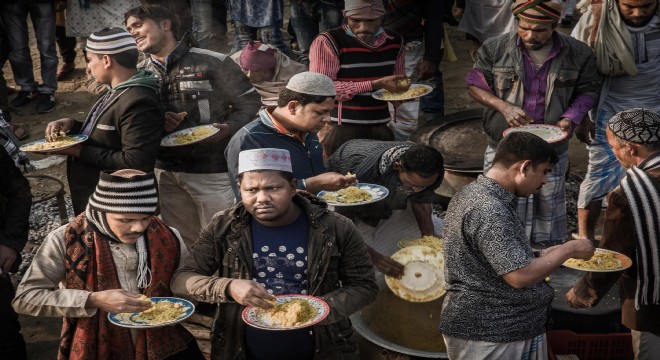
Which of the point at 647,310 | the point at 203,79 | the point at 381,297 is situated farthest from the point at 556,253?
the point at 203,79

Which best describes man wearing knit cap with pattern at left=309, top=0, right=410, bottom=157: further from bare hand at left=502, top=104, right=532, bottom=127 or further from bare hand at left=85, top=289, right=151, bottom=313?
bare hand at left=85, top=289, right=151, bottom=313

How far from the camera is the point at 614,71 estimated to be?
6629 mm

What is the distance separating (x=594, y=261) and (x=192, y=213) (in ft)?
10.9

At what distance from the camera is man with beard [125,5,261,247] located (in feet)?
20.4

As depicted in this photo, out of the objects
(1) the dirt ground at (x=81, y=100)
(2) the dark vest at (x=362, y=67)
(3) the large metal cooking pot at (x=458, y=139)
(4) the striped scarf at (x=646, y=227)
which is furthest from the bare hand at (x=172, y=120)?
(1) the dirt ground at (x=81, y=100)

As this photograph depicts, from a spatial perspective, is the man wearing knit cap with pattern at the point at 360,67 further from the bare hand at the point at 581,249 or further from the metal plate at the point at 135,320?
the metal plate at the point at 135,320

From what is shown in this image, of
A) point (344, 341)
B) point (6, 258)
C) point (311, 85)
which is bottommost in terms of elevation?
point (344, 341)

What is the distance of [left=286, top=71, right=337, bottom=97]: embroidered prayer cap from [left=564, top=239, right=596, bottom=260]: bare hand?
1906 millimetres

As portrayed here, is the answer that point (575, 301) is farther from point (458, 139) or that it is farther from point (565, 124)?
point (458, 139)

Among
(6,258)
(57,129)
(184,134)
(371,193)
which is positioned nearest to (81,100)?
(184,134)

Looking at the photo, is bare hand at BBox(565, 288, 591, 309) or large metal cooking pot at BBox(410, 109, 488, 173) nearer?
bare hand at BBox(565, 288, 591, 309)

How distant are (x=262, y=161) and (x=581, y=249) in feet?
5.53

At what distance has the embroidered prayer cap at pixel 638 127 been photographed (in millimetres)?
4895

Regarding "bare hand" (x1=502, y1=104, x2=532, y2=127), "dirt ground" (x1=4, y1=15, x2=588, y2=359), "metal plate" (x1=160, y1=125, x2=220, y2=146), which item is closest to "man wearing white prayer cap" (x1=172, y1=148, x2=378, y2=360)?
"metal plate" (x1=160, y1=125, x2=220, y2=146)
